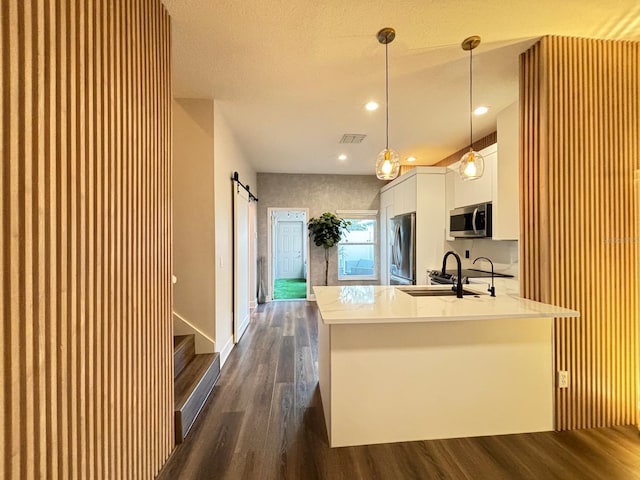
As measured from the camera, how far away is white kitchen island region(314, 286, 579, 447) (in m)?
1.86

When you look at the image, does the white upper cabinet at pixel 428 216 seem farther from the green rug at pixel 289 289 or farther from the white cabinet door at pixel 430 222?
the green rug at pixel 289 289

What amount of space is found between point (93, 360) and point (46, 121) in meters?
0.92

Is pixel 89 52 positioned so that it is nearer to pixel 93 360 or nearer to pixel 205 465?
pixel 93 360

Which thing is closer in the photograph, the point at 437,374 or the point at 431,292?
the point at 437,374

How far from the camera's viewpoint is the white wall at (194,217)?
9.65 ft

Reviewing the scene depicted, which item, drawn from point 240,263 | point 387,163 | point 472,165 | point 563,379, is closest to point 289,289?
point 240,263

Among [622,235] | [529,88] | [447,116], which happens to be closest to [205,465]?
[622,235]

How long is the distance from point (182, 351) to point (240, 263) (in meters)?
1.57

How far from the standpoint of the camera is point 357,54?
2205mm

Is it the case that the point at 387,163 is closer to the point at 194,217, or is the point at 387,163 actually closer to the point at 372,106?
the point at 372,106

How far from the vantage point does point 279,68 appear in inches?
93.7

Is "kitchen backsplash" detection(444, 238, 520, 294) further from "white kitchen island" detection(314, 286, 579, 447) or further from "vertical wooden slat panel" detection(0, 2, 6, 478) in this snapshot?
"vertical wooden slat panel" detection(0, 2, 6, 478)

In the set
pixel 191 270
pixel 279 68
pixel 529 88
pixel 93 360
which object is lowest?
pixel 93 360

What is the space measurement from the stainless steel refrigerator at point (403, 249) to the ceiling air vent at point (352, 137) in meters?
1.39
